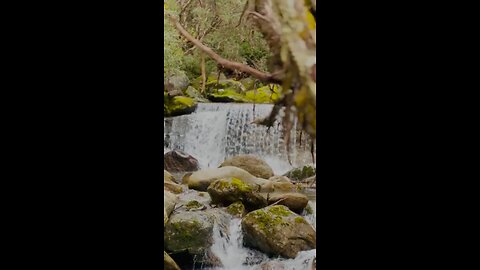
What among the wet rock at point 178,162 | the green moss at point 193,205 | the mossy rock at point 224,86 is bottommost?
the green moss at point 193,205

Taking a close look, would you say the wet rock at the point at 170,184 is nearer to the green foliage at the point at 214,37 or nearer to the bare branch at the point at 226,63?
the green foliage at the point at 214,37

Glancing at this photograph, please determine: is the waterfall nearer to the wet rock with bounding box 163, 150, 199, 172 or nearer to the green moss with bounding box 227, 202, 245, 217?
the wet rock with bounding box 163, 150, 199, 172

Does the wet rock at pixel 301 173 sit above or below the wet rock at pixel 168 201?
above

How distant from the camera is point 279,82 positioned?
9.19ft

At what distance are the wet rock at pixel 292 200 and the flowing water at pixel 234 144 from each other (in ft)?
0.15

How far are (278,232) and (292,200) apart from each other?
0.19 metres

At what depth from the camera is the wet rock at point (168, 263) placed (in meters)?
2.76

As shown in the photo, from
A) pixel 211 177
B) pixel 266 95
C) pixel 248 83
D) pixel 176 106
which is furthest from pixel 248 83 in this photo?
pixel 211 177

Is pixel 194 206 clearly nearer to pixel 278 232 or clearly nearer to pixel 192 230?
pixel 192 230

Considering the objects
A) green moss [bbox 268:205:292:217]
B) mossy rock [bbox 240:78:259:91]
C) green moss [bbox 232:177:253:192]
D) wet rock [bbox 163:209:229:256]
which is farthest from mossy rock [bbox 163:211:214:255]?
Answer: mossy rock [bbox 240:78:259:91]

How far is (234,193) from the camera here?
280 centimetres

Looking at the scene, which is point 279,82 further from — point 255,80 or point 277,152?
point 277,152

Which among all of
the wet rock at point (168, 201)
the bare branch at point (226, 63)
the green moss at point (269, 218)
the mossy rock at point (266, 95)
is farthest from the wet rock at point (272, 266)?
the bare branch at point (226, 63)
